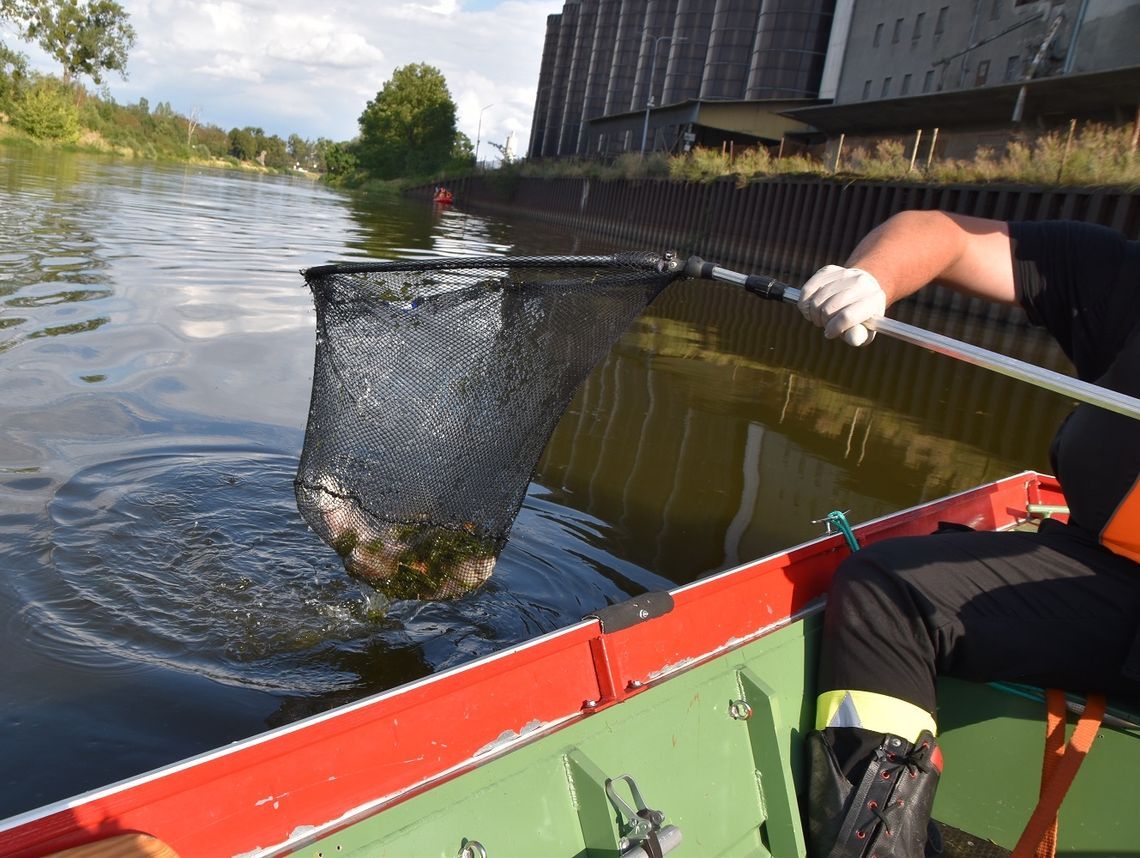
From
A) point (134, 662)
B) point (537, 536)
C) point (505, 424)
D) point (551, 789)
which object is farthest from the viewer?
point (537, 536)

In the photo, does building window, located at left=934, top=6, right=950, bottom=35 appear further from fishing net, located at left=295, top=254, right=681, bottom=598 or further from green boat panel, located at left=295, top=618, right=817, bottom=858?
green boat panel, located at left=295, top=618, right=817, bottom=858

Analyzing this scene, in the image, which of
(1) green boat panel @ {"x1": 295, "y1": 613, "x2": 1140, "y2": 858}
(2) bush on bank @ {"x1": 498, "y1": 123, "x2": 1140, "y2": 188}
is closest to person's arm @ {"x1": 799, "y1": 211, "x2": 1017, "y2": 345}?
(1) green boat panel @ {"x1": 295, "y1": 613, "x2": 1140, "y2": 858}

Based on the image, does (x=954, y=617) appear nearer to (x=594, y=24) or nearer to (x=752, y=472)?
(x=752, y=472)

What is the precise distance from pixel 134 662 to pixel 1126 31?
93.2 feet

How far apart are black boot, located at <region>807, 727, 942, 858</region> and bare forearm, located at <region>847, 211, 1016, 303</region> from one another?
1.20 m

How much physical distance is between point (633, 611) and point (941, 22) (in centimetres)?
3748

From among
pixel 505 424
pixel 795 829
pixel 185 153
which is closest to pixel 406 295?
pixel 505 424

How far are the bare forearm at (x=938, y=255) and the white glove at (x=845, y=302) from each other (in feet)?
0.35

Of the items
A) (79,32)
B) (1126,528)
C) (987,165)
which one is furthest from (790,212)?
(79,32)

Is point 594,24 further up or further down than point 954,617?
further up

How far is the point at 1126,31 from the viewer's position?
24.4m

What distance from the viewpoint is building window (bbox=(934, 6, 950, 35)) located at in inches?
1341

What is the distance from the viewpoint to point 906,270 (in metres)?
2.66

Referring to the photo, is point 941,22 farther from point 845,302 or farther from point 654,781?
point 654,781
